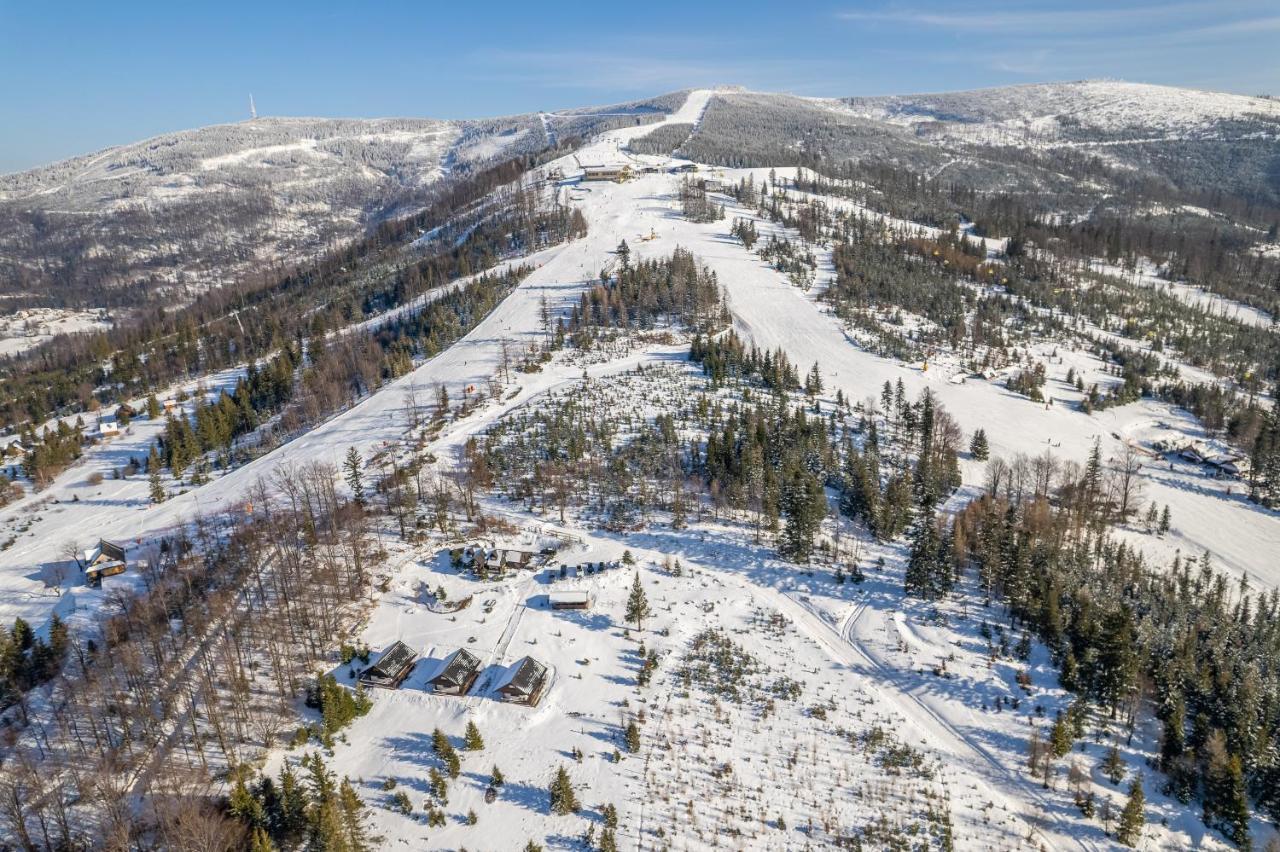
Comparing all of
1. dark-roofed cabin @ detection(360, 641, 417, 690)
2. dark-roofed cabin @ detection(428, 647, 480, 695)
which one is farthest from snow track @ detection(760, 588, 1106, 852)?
dark-roofed cabin @ detection(360, 641, 417, 690)

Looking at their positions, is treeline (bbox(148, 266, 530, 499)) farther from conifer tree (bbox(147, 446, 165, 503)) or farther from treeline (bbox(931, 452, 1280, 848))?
treeline (bbox(931, 452, 1280, 848))

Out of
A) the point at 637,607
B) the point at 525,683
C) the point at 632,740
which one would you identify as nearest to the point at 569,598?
the point at 637,607

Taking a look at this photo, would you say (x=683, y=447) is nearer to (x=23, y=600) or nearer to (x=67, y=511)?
(x=23, y=600)

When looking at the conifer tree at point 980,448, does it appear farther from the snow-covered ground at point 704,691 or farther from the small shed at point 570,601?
the small shed at point 570,601

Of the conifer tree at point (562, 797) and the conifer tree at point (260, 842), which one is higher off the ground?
the conifer tree at point (260, 842)

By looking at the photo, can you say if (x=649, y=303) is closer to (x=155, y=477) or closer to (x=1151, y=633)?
(x=155, y=477)

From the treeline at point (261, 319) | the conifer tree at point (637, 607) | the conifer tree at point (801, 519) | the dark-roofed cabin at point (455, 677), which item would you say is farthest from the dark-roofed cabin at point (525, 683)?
the treeline at point (261, 319)
